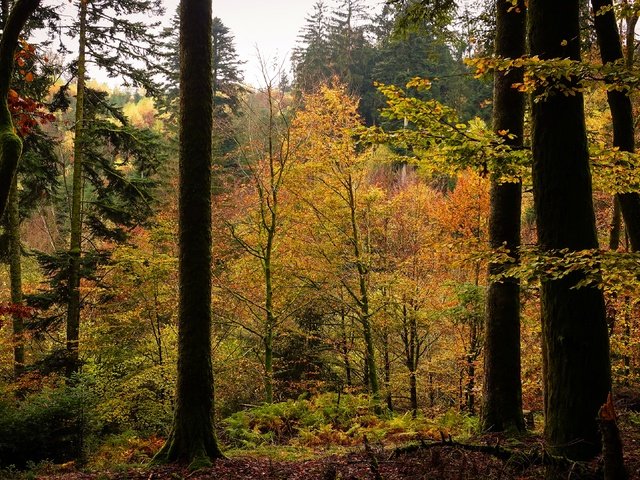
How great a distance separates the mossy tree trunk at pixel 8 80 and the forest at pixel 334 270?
16 mm

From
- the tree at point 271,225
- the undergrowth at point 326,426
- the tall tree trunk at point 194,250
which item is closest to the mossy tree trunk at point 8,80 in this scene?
the tall tree trunk at point 194,250

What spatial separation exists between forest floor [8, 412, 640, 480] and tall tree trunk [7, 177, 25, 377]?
24.0 ft

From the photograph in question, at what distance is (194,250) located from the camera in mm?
6066

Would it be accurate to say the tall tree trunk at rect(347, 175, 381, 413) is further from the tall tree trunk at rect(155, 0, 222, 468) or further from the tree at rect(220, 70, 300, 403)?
the tall tree trunk at rect(155, 0, 222, 468)

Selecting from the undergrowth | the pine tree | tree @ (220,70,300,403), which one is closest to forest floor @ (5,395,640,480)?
the undergrowth

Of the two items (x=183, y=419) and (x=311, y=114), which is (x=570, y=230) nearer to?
(x=183, y=419)

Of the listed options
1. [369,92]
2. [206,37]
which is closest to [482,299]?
[206,37]

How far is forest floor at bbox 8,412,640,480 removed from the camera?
14.0 ft

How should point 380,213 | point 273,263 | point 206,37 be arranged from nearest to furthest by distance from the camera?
point 206,37
point 273,263
point 380,213

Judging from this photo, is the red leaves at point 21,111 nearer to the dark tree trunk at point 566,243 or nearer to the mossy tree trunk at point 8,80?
the mossy tree trunk at point 8,80

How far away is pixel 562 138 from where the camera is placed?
4.29 m

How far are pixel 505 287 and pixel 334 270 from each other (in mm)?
7213

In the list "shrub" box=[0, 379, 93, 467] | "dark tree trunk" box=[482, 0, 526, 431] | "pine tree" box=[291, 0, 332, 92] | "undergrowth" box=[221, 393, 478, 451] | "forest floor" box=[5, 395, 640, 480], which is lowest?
"undergrowth" box=[221, 393, 478, 451]

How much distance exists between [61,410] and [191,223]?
5259 millimetres
